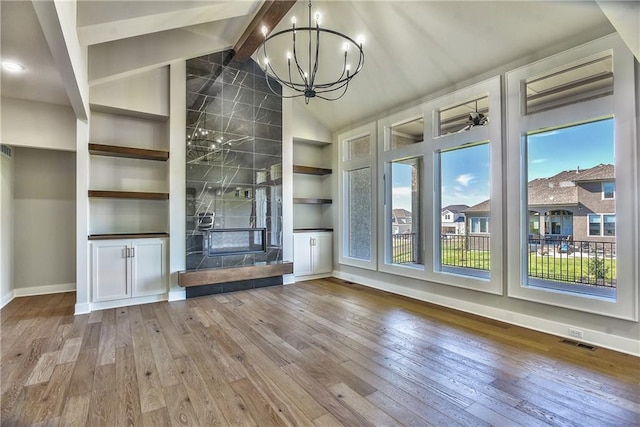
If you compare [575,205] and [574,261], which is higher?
[575,205]

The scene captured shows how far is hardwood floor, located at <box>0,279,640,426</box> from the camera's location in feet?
6.16

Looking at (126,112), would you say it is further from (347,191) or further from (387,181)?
(387,181)

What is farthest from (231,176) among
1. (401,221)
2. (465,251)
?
(465,251)

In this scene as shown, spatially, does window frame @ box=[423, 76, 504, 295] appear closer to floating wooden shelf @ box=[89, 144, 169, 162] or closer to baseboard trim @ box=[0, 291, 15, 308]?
floating wooden shelf @ box=[89, 144, 169, 162]

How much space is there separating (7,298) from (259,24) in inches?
205

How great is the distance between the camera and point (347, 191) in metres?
6.07

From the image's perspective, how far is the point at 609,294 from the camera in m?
2.86

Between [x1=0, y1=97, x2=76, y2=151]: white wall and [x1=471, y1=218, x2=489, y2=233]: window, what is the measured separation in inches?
228

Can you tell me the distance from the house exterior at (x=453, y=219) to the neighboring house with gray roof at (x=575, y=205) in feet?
2.80

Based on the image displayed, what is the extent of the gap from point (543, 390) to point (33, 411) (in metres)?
3.38

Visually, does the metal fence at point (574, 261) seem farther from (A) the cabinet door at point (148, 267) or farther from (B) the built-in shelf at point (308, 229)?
(A) the cabinet door at point (148, 267)

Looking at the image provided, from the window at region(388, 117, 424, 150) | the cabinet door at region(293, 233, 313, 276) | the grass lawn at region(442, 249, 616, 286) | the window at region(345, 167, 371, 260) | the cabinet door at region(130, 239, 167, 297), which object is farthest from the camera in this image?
the cabinet door at region(293, 233, 313, 276)

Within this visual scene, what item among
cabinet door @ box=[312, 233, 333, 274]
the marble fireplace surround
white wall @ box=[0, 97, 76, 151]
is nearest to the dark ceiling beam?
the marble fireplace surround

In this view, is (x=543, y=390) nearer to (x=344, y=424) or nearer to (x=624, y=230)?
(x=344, y=424)
